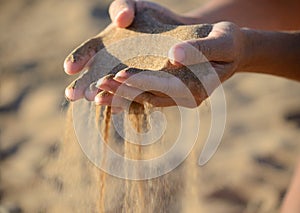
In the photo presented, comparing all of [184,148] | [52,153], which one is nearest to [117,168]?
[184,148]

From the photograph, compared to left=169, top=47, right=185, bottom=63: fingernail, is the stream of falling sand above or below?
below

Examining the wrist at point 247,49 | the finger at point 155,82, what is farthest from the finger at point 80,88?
the wrist at point 247,49

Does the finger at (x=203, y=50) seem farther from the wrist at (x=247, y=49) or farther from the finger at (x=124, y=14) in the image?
the finger at (x=124, y=14)

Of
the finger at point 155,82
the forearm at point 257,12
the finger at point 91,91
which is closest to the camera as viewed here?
the finger at point 155,82

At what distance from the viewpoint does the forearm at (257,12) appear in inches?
74.3

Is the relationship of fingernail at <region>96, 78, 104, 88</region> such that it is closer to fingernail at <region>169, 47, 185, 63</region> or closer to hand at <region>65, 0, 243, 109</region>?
hand at <region>65, 0, 243, 109</region>

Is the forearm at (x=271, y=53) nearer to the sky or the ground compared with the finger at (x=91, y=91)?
nearer to the sky

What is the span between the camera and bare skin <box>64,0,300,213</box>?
1421 millimetres

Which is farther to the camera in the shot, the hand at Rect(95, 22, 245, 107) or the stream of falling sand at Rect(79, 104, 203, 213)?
the stream of falling sand at Rect(79, 104, 203, 213)

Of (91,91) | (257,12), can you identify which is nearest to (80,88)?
(91,91)

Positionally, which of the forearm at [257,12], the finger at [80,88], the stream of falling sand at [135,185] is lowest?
the stream of falling sand at [135,185]

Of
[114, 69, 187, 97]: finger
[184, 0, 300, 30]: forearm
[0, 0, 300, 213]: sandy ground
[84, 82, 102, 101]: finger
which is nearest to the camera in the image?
[114, 69, 187, 97]: finger

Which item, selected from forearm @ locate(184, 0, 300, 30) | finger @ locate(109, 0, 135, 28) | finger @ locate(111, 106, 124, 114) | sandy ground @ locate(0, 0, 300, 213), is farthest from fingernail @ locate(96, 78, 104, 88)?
forearm @ locate(184, 0, 300, 30)

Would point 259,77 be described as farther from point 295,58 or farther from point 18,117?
point 295,58
